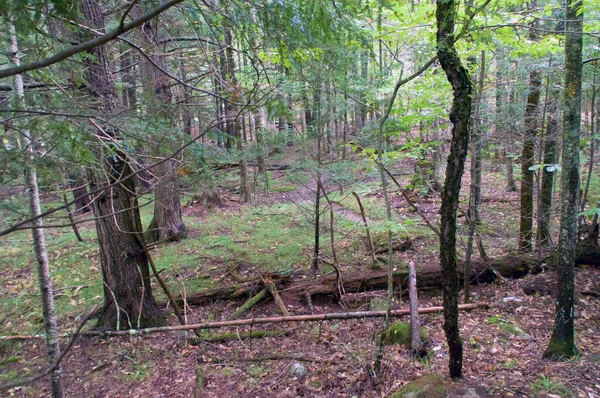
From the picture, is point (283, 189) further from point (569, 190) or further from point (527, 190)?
point (569, 190)

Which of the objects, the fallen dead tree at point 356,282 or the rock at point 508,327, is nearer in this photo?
the rock at point 508,327

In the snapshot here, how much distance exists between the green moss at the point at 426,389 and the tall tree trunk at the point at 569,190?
1582 mm

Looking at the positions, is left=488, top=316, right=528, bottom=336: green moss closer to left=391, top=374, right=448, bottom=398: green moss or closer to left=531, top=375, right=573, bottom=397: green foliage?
left=531, top=375, right=573, bottom=397: green foliage

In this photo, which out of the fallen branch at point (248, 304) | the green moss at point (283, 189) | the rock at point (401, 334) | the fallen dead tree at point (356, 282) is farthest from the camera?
the green moss at point (283, 189)

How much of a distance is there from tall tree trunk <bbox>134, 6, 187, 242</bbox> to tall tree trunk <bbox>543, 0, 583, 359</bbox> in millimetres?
3983

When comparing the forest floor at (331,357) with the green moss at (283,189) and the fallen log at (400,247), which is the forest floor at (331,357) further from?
the green moss at (283,189)

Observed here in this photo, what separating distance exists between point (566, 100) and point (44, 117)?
486cm

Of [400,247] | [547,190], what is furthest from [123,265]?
[547,190]

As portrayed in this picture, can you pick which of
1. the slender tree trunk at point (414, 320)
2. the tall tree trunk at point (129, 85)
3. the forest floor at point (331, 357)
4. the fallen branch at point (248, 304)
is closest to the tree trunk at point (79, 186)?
the tall tree trunk at point (129, 85)

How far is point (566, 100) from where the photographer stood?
351 centimetres

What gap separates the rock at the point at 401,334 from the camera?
4.54 meters

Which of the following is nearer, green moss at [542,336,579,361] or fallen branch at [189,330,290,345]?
green moss at [542,336,579,361]

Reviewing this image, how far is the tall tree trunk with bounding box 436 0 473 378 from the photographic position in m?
2.61

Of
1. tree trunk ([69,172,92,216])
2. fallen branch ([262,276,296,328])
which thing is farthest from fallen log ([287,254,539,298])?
tree trunk ([69,172,92,216])
